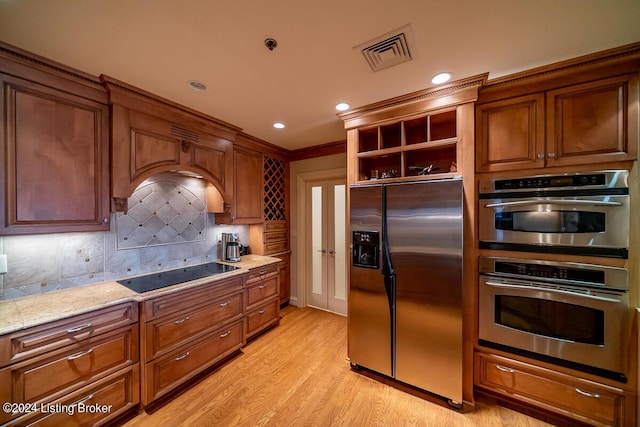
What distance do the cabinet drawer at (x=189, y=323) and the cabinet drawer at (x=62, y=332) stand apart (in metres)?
0.21

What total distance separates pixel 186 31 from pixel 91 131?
1.20 m

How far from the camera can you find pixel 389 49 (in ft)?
4.75

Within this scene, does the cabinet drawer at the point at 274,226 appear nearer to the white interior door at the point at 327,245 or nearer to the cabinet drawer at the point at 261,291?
the white interior door at the point at 327,245

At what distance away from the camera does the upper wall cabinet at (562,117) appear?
1.50 meters

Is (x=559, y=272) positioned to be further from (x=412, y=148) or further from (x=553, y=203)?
(x=412, y=148)

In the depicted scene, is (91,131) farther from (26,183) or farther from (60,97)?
(26,183)

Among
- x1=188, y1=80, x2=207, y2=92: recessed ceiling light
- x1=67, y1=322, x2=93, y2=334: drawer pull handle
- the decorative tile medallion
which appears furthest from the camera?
the decorative tile medallion

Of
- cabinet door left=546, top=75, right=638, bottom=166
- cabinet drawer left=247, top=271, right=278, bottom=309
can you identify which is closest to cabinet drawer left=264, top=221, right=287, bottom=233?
cabinet drawer left=247, top=271, right=278, bottom=309

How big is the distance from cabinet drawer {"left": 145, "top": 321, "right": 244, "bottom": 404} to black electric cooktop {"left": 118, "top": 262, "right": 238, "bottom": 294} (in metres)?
0.57

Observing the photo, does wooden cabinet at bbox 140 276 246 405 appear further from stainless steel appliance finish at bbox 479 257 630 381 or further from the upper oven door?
the upper oven door

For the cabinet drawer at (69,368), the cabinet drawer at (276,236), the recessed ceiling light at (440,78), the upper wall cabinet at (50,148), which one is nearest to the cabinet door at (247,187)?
the cabinet drawer at (276,236)

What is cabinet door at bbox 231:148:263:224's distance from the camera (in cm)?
296

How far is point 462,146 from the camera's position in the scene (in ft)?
6.12

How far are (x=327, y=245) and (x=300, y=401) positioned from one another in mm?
2038
